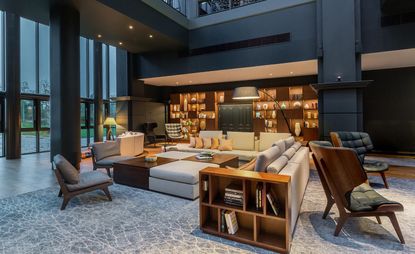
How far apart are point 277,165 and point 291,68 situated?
609cm

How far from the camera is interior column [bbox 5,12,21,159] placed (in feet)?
23.5

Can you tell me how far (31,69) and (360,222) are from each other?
10371 millimetres

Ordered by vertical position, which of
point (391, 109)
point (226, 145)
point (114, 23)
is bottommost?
point (226, 145)

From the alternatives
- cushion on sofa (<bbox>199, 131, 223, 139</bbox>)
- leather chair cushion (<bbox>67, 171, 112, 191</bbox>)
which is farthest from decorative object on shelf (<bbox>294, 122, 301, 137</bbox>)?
leather chair cushion (<bbox>67, 171, 112, 191</bbox>)

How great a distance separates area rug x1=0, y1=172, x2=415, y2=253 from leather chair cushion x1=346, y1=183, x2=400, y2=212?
34cm

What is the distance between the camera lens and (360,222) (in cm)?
286

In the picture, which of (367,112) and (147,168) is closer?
(147,168)

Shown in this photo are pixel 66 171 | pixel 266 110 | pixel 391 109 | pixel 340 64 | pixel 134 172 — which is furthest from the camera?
pixel 266 110

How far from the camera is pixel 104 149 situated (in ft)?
17.3

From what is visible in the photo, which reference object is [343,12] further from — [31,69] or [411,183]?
[31,69]

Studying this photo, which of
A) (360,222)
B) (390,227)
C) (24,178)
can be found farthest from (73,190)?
(390,227)

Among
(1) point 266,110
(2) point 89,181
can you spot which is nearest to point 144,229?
(2) point 89,181

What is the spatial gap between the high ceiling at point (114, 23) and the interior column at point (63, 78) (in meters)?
0.32

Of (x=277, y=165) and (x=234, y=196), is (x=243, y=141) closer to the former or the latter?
(x=277, y=165)
